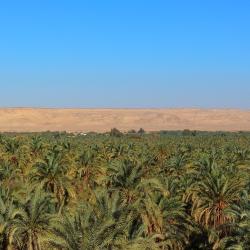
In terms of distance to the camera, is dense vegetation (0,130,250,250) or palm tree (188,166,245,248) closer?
dense vegetation (0,130,250,250)

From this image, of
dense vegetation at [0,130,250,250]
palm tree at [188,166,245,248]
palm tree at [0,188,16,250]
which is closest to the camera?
dense vegetation at [0,130,250,250]

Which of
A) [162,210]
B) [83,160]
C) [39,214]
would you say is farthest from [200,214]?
[83,160]

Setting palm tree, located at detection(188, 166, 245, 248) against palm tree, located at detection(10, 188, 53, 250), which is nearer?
palm tree, located at detection(10, 188, 53, 250)

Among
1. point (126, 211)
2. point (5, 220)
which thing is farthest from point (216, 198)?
point (5, 220)

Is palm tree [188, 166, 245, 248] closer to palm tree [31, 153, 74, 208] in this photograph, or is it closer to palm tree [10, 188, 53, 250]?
palm tree [31, 153, 74, 208]

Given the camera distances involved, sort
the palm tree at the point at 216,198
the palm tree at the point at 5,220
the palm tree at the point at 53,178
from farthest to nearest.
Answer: the palm tree at the point at 53,178 < the palm tree at the point at 216,198 < the palm tree at the point at 5,220

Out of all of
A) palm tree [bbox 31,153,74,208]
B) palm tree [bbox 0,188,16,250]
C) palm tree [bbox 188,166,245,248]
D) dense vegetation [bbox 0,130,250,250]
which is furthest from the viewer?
palm tree [bbox 31,153,74,208]

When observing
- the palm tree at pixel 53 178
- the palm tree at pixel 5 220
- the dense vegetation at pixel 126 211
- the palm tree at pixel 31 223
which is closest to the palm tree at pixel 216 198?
the dense vegetation at pixel 126 211

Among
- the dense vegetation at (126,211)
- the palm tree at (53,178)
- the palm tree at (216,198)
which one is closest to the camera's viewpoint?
the dense vegetation at (126,211)

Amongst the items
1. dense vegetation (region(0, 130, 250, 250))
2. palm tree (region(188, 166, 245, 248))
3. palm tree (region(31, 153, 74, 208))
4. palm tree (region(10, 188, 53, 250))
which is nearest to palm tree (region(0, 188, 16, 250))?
dense vegetation (region(0, 130, 250, 250))

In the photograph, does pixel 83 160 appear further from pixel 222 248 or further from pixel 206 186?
pixel 222 248

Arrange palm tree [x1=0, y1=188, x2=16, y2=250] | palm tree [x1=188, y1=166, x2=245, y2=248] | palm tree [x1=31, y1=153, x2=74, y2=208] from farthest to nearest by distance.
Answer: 1. palm tree [x1=31, y1=153, x2=74, y2=208]
2. palm tree [x1=188, y1=166, x2=245, y2=248]
3. palm tree [x1=0, y1=188, x2=16, y2=250]

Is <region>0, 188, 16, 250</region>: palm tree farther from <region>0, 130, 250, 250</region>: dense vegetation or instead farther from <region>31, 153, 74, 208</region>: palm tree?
<region>31, 153, 74, 208</region>: palm tree

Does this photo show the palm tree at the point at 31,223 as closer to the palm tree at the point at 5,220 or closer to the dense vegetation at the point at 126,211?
the dense vegetation at the point at 126,211
